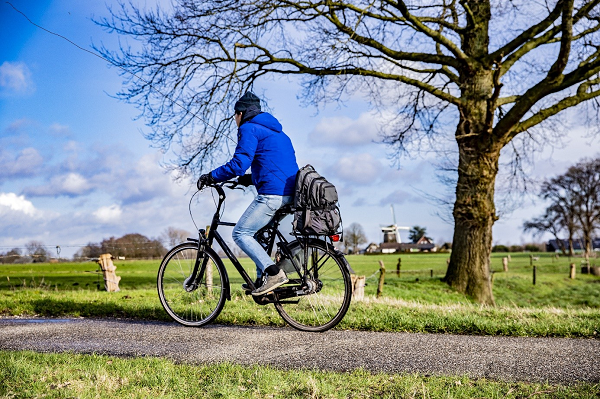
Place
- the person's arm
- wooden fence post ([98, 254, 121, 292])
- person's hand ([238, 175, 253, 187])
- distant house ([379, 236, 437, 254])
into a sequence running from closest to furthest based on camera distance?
the person's arm < person's hand ([238, 175, 253, 187]) < wooden fence post ([98, 254, 121, 292]) < distant house ([379, 236, 437, 254])

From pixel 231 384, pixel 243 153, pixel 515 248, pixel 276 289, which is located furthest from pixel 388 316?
pixel 515 248

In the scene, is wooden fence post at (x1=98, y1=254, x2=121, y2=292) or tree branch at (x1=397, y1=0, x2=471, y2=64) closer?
tree branch at (x1=397, y1=0, x2=471, y2=64)

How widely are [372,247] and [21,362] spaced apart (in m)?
78.7

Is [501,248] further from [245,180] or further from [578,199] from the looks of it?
[245,180]

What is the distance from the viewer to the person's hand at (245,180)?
6598 mm

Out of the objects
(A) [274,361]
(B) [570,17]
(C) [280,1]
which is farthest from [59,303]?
(B) [570,17]

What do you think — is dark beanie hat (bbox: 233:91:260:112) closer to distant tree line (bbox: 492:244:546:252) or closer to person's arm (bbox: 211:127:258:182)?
person's arm (bbox: 211:127:258:182)

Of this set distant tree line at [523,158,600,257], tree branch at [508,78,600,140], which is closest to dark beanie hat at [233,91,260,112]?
tree branch at [508,78,600,140]

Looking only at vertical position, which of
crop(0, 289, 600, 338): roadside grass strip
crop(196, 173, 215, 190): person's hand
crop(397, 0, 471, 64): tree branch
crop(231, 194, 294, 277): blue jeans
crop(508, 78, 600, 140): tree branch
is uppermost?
crop(397, 0, 471, 64): tree branch

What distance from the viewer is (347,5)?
1514cm

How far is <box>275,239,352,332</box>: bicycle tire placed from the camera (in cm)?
622

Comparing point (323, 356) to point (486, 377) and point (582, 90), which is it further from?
point (582, 90)

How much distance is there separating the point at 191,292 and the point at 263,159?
2.11m

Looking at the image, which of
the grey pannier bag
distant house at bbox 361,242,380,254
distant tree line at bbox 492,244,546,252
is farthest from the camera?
distant tree line at bbox 492,244,546,252
